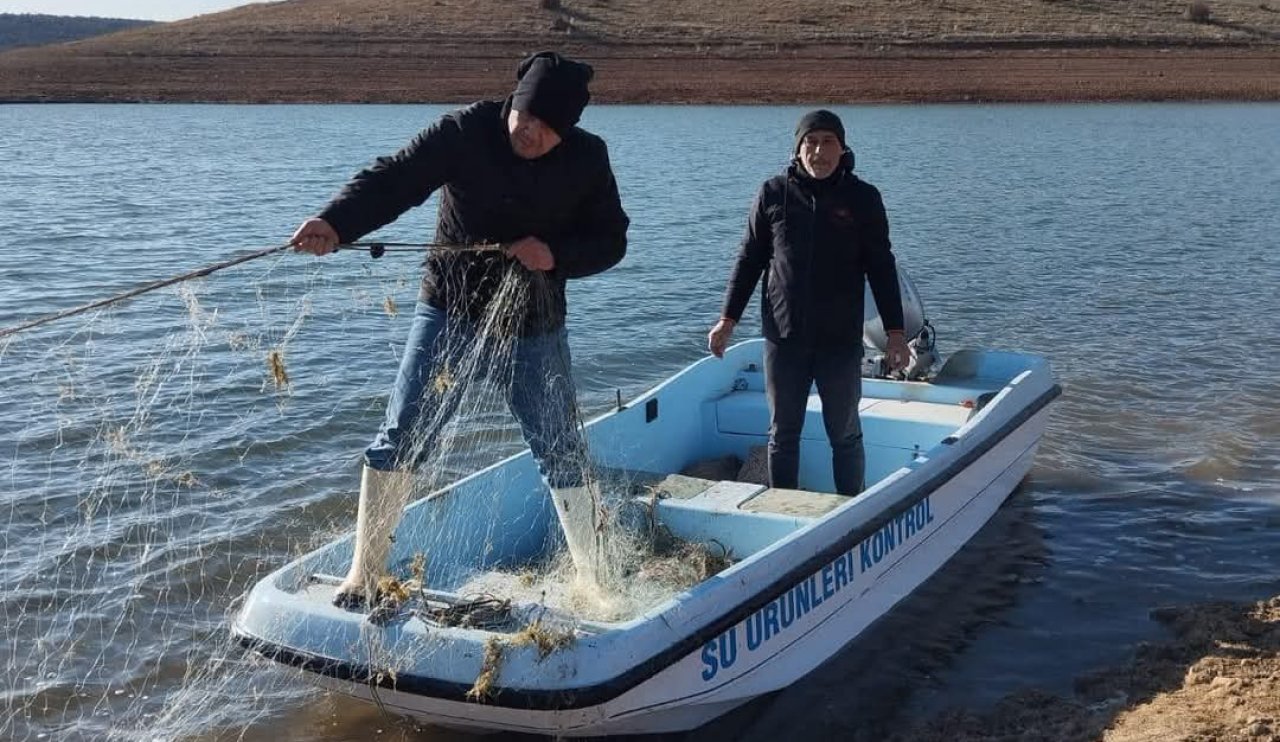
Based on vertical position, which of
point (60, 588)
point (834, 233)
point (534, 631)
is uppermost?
point (834, 233)

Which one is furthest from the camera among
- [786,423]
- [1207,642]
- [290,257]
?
[290,257]

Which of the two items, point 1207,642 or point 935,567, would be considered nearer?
point 1207,642

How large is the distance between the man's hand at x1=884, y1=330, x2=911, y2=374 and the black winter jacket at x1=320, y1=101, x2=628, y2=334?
1.78 m

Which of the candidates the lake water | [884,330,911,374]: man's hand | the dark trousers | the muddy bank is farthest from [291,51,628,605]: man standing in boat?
the muddy bank

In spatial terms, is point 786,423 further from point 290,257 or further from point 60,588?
point 290,257

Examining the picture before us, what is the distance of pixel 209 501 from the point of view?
7.68m

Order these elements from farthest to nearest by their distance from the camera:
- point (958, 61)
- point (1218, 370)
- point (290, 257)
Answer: point (958, 61)
point (290, 257)
point (1218, 370)

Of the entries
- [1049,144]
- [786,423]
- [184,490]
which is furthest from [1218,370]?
[1049,144]

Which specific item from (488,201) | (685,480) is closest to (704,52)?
(685,480)

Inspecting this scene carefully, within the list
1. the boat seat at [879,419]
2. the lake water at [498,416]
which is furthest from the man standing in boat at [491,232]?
the boat seat at [879,419]

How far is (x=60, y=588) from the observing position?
6590 millimetres

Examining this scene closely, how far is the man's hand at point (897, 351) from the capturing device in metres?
6.05

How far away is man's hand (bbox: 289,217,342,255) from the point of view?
4.26m

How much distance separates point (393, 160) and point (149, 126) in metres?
32.8
